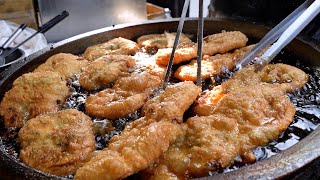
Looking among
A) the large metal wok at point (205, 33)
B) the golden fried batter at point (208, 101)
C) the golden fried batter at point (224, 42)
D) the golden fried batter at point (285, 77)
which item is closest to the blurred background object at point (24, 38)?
the large metal wok at point (205, 33)

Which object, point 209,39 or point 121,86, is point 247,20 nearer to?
point 209,39

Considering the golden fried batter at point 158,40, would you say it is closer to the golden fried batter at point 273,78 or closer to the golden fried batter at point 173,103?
the golden fried batter at point 273,78

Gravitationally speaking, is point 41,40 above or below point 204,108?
below

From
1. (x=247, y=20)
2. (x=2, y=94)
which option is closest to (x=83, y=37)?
(x=2, y=94)

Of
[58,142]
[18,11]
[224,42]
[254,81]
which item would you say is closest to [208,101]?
[254,81]

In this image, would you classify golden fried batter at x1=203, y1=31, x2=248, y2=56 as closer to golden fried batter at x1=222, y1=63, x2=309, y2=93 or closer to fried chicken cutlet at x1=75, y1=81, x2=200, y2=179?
golden fried batter at x1=222, y1=63, x2=309, y2=93

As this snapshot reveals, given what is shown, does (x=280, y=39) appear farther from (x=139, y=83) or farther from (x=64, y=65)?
(x=64, y=65)
